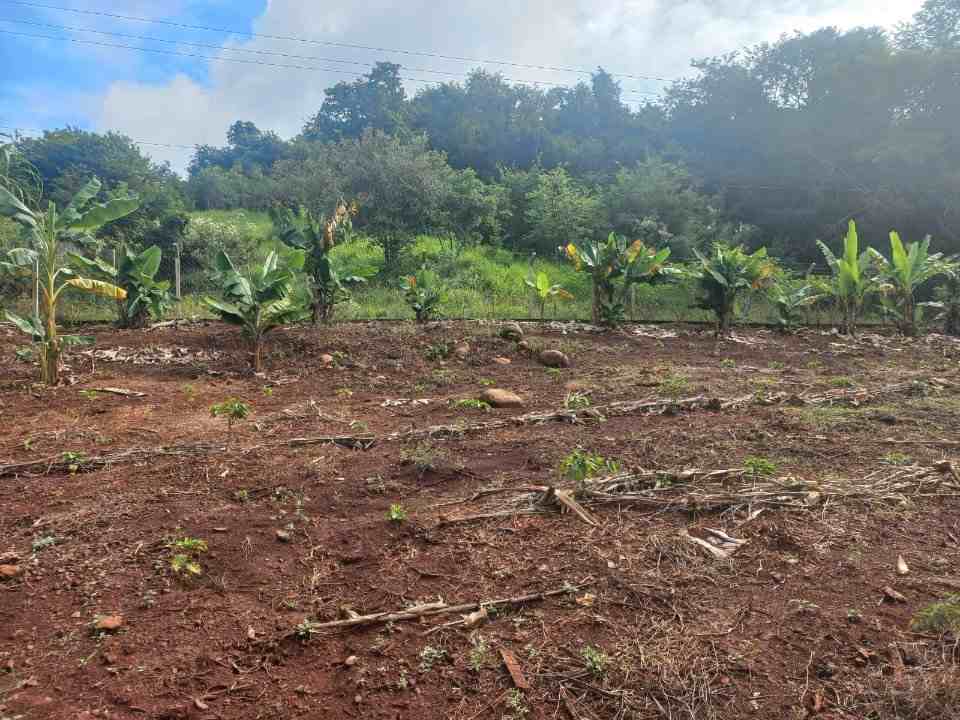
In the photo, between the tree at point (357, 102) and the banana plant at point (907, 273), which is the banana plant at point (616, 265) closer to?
the banana plant at point (907, 273)

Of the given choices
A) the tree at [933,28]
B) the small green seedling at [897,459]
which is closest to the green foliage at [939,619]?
the small green seedling at [897,459]

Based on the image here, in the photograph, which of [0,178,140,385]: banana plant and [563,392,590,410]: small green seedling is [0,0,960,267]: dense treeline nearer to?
[0,178,140,385]: banana plant

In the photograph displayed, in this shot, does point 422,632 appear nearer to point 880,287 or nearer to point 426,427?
point 426,427

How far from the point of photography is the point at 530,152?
1335 inches

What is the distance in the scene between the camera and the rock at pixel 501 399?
20.5 ft

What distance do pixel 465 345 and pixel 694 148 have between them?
68.0 ft

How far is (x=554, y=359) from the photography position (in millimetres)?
8734

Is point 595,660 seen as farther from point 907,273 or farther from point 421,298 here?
point 907,273

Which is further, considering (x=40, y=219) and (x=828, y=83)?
(x=828, y=83)

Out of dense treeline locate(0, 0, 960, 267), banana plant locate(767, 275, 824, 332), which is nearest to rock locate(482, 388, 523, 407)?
banana plant locate(767, 275, 824, 332)

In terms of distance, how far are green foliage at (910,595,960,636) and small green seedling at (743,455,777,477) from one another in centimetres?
151

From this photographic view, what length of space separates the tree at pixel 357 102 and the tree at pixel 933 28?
25629 mm

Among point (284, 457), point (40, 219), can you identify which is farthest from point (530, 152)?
point (284, 457)

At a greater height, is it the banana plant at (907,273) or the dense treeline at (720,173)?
the dense treeline at (720,173)
